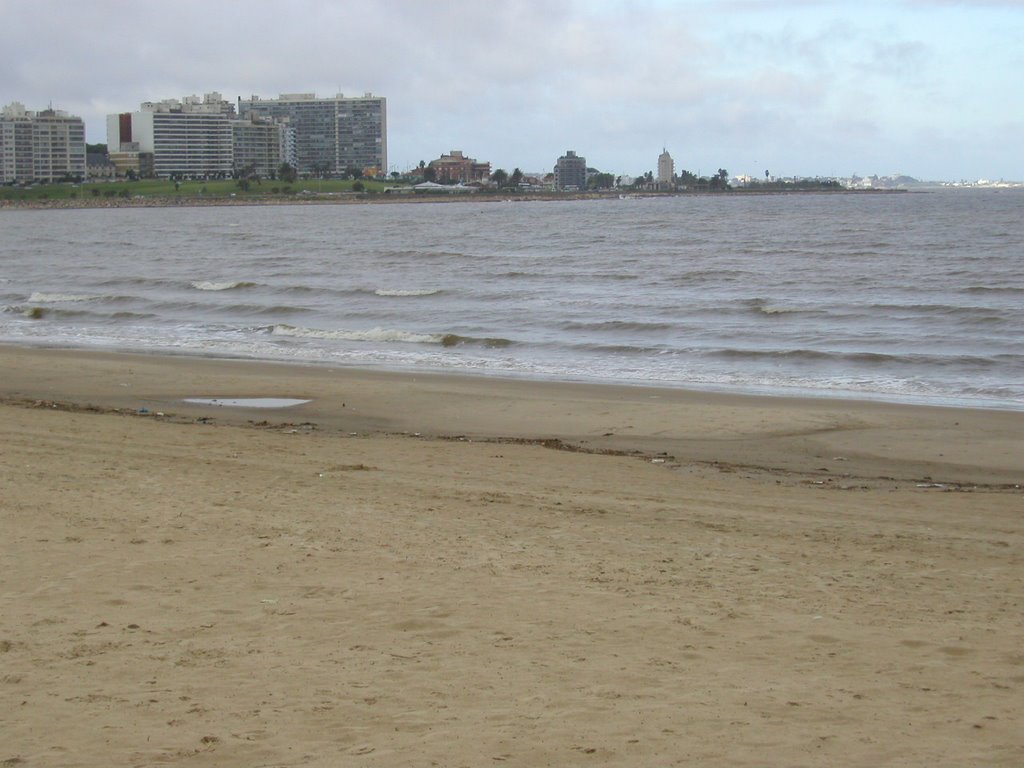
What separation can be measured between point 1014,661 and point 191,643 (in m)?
4.03

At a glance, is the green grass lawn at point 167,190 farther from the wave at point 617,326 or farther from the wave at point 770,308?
the wave at point 617,326

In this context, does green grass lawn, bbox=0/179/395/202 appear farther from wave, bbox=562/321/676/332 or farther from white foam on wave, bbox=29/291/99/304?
wave, bbox=562/321/676/332

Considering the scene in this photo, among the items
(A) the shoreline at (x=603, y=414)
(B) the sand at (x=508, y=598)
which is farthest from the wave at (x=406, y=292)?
(B) the sand at (x=508, y=598)

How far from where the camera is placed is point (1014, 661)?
5594 mm

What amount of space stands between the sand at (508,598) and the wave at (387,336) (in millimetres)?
10591

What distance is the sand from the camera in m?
4.64

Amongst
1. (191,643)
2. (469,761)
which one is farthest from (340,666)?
(469,761)

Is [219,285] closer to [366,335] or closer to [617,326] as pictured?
[366,335]

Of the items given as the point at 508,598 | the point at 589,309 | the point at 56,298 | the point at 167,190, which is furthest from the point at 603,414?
the point at 167,190

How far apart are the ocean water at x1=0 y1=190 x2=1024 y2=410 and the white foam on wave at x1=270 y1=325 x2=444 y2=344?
2.7 inches

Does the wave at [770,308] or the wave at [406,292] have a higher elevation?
the wave at [770,308]

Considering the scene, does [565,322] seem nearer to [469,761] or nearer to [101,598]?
[101,598]

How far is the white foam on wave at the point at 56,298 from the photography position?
3297 cm

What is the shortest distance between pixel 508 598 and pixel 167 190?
18485cm
